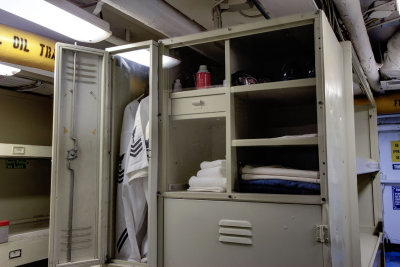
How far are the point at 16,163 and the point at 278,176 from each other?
3.07 meters

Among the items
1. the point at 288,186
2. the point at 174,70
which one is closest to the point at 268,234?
the point at 288,186

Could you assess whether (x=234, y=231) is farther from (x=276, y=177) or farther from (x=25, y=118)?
(x=25, y=118)

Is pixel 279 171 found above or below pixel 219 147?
below

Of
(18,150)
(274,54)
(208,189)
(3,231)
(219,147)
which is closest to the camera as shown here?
(208,189)

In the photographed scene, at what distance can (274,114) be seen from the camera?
220cm

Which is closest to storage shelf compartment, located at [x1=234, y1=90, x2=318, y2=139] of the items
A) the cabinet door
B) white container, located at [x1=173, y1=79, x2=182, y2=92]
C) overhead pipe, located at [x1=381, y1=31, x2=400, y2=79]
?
white container, located at [x1=173, y1=79, x2=182, y2=92]

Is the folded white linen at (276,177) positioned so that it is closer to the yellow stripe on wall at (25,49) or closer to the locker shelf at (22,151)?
the yellow stripe on wall at (25,49)

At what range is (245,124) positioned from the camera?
1903 mm

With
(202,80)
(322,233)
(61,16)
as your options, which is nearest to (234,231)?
(322,233)

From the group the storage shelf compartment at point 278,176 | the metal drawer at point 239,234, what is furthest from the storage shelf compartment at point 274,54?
the metal drawer at point 239,234

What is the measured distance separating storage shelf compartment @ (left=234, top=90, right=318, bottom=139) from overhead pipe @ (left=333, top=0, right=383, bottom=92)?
24.0 inches

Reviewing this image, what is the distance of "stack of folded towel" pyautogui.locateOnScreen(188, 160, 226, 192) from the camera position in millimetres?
1736

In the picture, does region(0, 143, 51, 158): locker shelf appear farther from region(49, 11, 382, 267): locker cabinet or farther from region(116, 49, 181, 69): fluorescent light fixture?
region(116, 49, 181, 69): fluorescent light fixture

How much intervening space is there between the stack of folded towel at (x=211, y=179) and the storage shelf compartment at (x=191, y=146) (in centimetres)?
12
